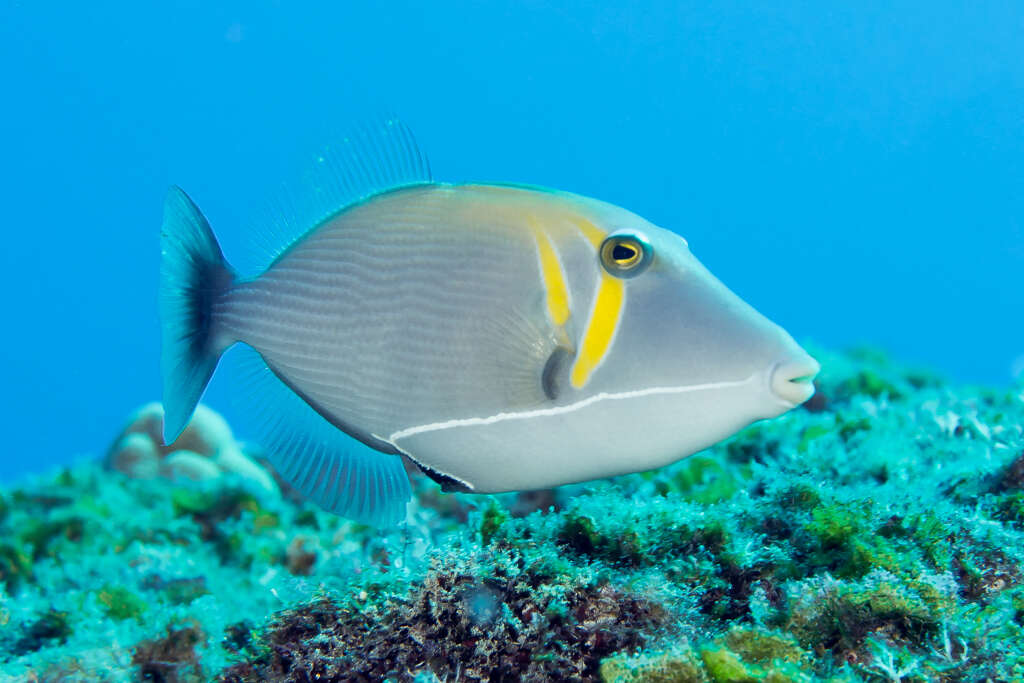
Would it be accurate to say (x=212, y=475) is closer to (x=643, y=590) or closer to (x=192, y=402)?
(x=192, y=402)

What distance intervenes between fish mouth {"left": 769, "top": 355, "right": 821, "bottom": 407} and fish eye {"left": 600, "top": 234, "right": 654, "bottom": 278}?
1.15ft

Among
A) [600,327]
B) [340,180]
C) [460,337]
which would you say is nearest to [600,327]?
[600,327]

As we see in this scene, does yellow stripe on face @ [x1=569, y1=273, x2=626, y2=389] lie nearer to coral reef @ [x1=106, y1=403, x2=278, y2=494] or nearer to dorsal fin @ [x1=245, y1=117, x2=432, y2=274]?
dorsal fin @ [x1=245, y1=117, x2=432, y2=274]

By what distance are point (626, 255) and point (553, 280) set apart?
17 centimetres

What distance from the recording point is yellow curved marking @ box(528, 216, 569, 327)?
1467 millimetres

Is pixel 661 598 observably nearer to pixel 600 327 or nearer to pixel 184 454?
pixel 600 327

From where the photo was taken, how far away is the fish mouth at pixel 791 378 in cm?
134

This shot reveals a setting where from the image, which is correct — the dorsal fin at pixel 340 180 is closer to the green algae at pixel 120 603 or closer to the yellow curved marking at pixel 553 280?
the yellow curved marking at pixel 553 280

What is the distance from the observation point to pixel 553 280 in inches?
58.5

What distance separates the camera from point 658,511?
7.06ft

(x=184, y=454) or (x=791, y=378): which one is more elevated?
(x=184, y=454)

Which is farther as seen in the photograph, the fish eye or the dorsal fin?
the dorsal fin

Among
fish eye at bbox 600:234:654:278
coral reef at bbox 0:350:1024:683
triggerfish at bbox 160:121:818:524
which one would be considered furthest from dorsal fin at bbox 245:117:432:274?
coral reef at bbox 0:350:1024:683

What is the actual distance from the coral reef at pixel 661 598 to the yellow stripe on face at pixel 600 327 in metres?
0.62
